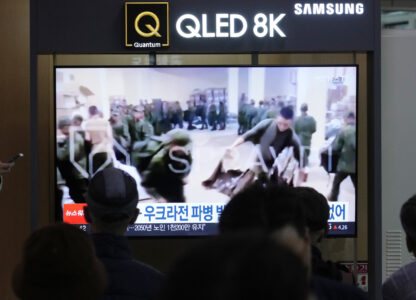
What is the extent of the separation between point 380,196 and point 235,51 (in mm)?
1491

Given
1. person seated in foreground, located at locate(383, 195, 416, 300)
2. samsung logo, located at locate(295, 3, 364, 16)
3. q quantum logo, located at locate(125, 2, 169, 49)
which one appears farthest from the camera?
samsung logo, located at locate(295, 3, 364, 16)

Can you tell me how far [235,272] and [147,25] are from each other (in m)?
4.74

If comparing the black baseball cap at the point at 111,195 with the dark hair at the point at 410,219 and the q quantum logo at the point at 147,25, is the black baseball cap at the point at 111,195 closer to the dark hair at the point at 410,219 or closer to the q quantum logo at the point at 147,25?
the dark hair at the point at 410,219

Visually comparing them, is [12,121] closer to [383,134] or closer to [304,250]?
[383,134]

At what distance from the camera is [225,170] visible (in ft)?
19.2

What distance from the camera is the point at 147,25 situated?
18.3 feet

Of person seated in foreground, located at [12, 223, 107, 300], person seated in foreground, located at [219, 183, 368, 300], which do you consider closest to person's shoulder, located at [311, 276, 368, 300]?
person seated in foreground, located at [219, 183, 368, 300]

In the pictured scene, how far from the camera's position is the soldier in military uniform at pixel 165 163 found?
229 inches

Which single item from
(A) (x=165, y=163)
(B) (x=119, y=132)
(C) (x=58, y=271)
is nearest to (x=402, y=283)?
(C) (x=58, y=271)

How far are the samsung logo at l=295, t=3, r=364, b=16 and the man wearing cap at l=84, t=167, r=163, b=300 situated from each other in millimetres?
2936

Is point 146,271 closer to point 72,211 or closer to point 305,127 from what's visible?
point 72,211

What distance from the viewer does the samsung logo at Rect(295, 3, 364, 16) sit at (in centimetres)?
570

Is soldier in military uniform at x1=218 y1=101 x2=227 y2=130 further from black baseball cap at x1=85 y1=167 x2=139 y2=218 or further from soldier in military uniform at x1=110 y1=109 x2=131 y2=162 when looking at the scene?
black baseball cap at x1=85 y1=167 x2=139 y2=218

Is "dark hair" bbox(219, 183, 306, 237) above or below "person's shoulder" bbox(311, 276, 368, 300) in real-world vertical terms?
above
